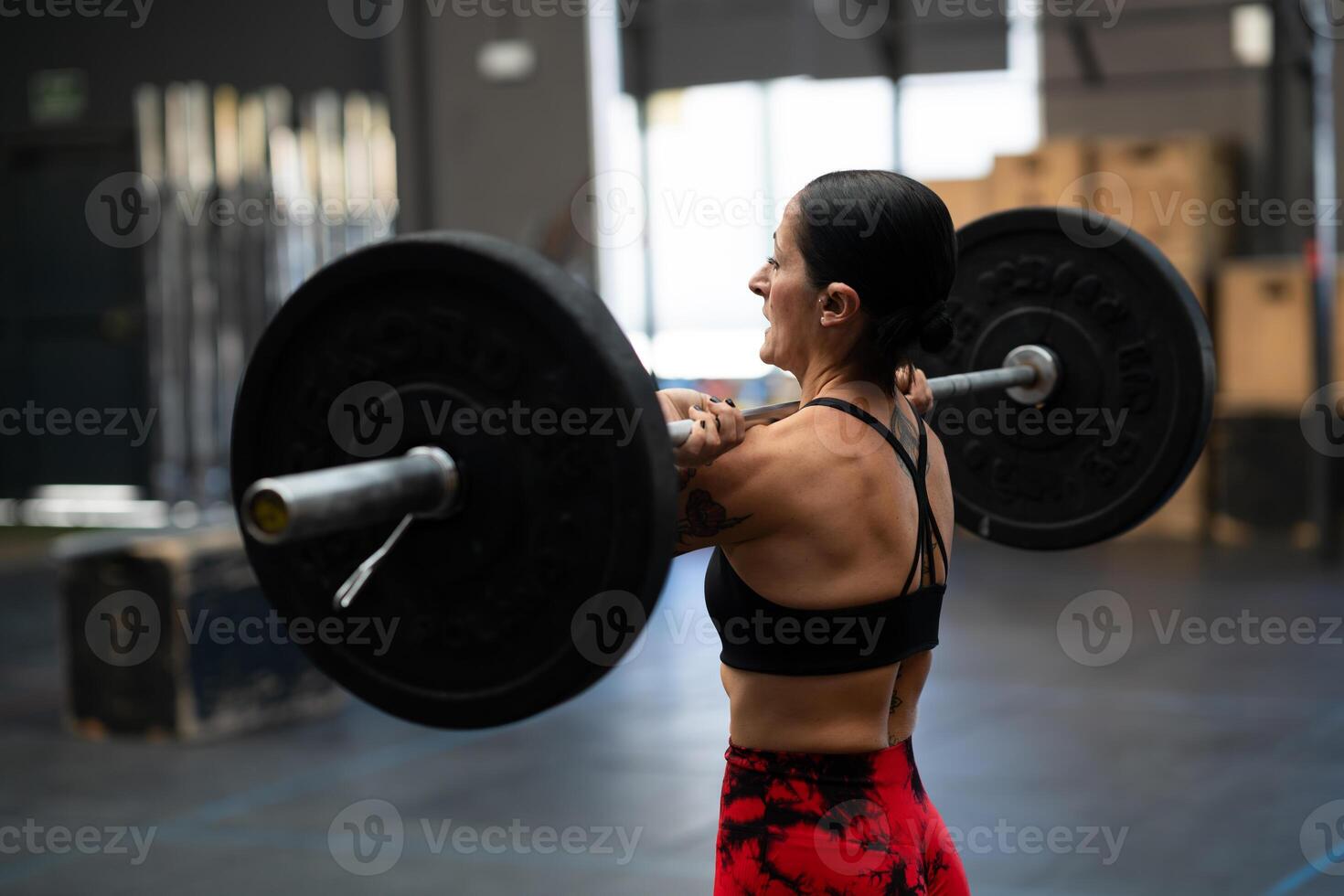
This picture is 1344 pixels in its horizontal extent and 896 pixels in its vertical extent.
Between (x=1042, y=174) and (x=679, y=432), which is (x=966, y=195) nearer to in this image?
(x=1042, y=174)

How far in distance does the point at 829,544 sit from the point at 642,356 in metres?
6.45

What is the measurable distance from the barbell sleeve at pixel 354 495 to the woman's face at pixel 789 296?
77 millimetres

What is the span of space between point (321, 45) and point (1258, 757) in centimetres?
702

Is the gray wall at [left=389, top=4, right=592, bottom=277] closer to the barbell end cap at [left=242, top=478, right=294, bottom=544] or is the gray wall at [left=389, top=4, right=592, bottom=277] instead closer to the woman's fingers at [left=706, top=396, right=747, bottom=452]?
the woman's fingers at [left=706, top=396, right=747, bottom=452]

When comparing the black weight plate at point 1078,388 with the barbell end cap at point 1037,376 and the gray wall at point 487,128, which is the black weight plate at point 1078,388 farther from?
the gray wall at point 487,128

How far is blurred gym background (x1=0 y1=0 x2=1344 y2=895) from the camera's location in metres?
3.33

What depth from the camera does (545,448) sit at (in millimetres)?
1104

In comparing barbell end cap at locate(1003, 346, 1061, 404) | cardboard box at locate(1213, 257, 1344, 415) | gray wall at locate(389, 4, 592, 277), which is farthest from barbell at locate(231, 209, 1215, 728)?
gray wall at locate(389, 4, 592, 277)

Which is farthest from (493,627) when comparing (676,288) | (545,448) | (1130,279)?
(676,288)

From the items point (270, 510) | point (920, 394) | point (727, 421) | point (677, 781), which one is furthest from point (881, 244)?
point (677, 781)

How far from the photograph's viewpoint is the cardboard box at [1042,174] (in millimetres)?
6941

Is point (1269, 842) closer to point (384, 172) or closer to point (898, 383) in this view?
point (898, 383)

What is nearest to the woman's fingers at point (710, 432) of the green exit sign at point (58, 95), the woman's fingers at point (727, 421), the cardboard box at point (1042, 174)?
the woman's fingers at point (727, 421)

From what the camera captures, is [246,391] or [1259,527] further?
[1259,527]
